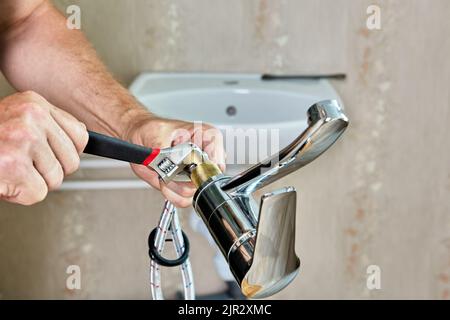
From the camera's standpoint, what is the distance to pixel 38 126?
396 mm

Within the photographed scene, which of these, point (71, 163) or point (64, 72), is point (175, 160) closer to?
point (71, 163)

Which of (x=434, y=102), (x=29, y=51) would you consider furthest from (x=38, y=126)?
(x=434, y=102)

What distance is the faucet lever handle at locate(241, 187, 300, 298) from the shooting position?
31 centimetres

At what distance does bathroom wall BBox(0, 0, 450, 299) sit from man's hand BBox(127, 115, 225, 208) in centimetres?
76

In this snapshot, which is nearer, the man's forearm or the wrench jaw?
the wrench jaw

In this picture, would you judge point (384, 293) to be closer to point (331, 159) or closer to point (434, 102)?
point (331, 159)

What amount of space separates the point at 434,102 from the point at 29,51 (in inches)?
41.7

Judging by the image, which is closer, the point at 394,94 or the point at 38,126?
the point at 38,126

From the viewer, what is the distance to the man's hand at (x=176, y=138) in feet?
1.80

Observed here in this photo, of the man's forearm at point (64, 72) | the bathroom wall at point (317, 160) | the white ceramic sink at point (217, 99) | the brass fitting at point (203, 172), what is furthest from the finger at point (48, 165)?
the bathroom wall at point (317, 160)

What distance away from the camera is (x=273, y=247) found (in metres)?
0.33

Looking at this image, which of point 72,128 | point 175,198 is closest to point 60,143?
point 72,128

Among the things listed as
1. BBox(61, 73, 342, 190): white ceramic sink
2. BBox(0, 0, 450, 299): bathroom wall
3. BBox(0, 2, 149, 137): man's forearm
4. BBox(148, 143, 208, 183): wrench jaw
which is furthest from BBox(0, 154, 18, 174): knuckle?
BBox(0, 0, 450, 299): bathroom wall

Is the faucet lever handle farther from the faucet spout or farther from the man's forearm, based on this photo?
the man's forearm
